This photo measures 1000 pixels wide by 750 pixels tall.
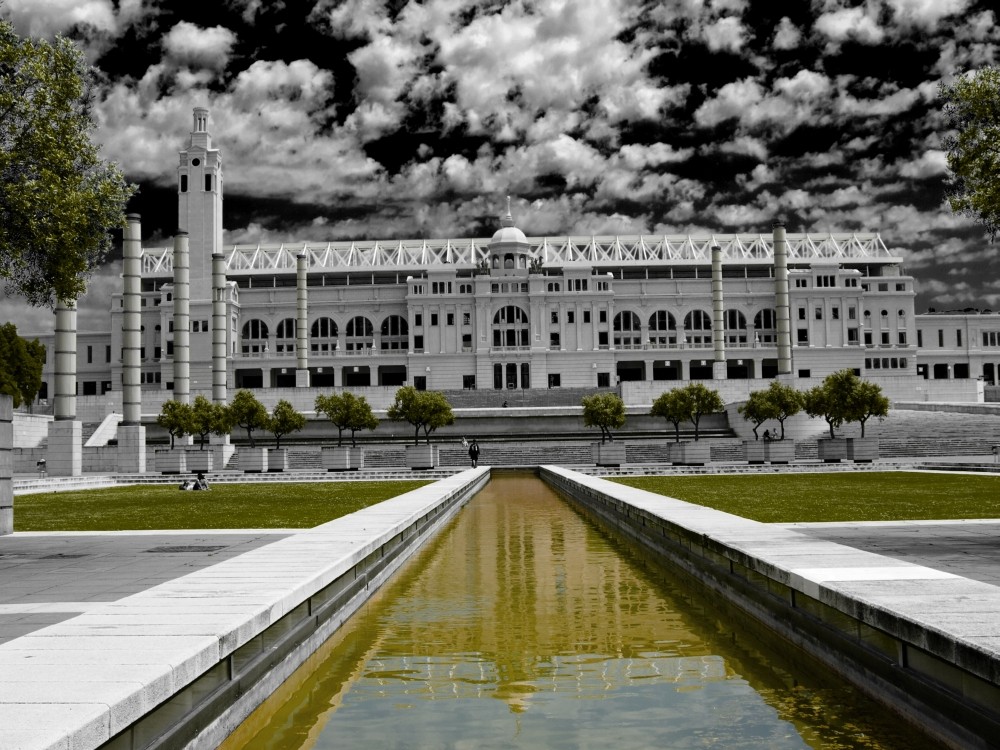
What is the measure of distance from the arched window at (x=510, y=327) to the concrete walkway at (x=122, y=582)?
249ft

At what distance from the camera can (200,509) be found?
21922 millimetres

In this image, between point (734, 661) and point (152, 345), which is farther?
point (152, 345)

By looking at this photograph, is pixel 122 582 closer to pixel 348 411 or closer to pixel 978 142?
pixel 978 142

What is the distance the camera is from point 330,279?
99.0 meters

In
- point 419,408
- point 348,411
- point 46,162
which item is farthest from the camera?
point 419,408

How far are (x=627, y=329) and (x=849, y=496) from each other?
→ 2900 inches

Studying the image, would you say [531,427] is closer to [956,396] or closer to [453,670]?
[956,396]

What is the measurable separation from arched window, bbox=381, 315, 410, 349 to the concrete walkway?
79.2 meters


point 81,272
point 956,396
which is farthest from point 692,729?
point 956,396

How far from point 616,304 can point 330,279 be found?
28.0 meters

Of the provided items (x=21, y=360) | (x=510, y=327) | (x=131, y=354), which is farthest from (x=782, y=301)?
(x=21, y=360)

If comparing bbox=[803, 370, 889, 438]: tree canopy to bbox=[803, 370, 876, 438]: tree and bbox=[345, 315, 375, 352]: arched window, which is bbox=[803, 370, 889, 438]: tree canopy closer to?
bbox=[803, 370, 876, 438]: tree

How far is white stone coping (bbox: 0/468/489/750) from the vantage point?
433 cm

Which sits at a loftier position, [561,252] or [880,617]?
[561,252]
